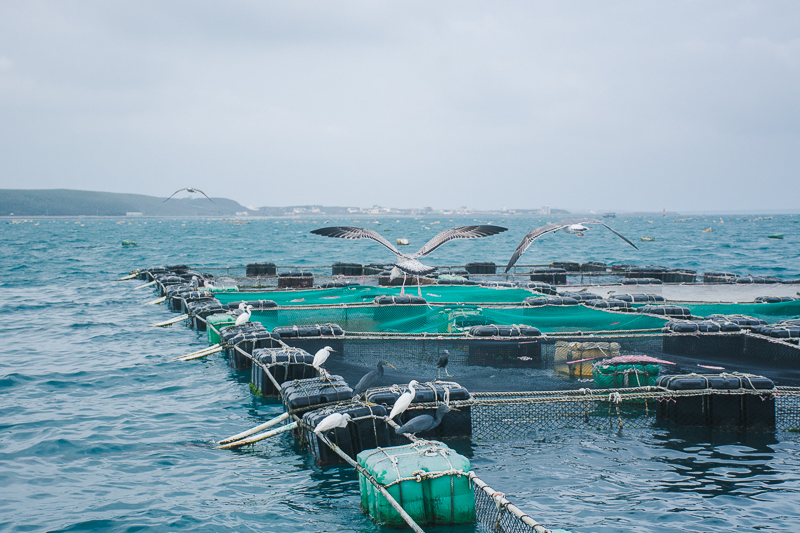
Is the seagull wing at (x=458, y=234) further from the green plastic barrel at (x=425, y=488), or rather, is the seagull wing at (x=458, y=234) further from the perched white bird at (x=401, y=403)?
the green plastic barrel at (x=425, y=488)

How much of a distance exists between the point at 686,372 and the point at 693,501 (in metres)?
4.53

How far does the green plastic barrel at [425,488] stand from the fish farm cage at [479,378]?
0.06 feet

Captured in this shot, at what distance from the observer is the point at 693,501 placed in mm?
9422

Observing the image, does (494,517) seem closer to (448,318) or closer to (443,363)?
(443,363)

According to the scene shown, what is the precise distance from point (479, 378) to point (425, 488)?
18.3ft

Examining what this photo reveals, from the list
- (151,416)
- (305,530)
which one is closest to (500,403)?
(305,530)

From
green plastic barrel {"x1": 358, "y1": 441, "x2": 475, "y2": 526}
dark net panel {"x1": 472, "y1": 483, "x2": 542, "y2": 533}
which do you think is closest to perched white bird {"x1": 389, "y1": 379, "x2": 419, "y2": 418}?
green plastic barrel {"x1": 358, "y1": 441, "x2": 475, "y2": 526}

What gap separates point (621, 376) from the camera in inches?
524

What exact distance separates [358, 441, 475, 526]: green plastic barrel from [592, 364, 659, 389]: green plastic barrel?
239 inches

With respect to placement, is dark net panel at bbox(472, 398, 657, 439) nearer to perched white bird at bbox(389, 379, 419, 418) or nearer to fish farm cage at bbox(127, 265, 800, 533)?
fish farm cage at bbox(127, 265, 800, 533)

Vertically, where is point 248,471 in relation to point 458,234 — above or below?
below

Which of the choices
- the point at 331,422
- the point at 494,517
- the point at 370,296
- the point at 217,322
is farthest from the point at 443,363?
the point at 370,296

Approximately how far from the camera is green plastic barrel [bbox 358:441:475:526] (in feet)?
26.3

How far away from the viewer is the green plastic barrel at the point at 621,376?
43.6 feet
